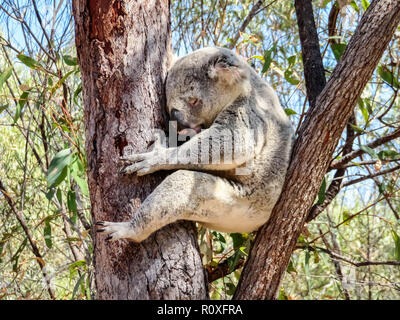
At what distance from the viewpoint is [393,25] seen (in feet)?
6.86

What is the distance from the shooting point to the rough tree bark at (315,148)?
2.09 metres

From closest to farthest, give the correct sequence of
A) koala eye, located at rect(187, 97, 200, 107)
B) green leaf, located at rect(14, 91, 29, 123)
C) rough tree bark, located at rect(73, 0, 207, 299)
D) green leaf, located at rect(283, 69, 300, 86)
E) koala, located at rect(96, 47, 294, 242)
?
1. rough tree bark, located at rect(73, 0, 207, 299)
2. koala, located at rect(96, 47, 294, 242)
3. koala eye, located at rect(187, 97, 200, 107)
4. green leaf, located at rect(14, 91, 29, 123)
5. green leaf, located at rect(283, 69, 300, 86)

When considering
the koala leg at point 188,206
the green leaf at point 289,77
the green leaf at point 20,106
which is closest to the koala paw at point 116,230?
the koala leg at point 188,206

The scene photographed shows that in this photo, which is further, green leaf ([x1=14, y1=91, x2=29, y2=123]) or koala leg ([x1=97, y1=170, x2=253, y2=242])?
green leaf ([x1=14, y1=91, x2=29, y2=123])

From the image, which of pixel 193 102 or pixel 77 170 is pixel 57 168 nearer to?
pixel 77 170

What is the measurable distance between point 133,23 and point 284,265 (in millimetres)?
1362

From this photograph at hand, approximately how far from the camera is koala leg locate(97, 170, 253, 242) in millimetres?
2014

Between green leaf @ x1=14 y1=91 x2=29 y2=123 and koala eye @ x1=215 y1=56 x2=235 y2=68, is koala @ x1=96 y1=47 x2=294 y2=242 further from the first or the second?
green leaf @ x1=14 y1=91 x2=29 y2=123

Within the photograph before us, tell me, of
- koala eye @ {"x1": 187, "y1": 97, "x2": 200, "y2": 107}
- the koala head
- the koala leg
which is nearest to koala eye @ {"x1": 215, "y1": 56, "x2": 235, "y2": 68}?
the koala head

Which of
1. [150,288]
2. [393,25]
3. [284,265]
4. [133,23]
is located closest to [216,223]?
[284,265]

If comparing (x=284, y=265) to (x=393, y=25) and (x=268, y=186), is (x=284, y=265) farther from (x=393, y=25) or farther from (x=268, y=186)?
(x=393, y=25)

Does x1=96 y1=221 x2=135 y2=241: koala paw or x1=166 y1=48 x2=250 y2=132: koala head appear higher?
x1=166 y1=48 x2=250 y2=132: koala head

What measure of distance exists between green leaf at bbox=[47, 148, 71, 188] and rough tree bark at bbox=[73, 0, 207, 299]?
499 mm

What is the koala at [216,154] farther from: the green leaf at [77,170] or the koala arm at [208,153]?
the green leaf at [77,170]
